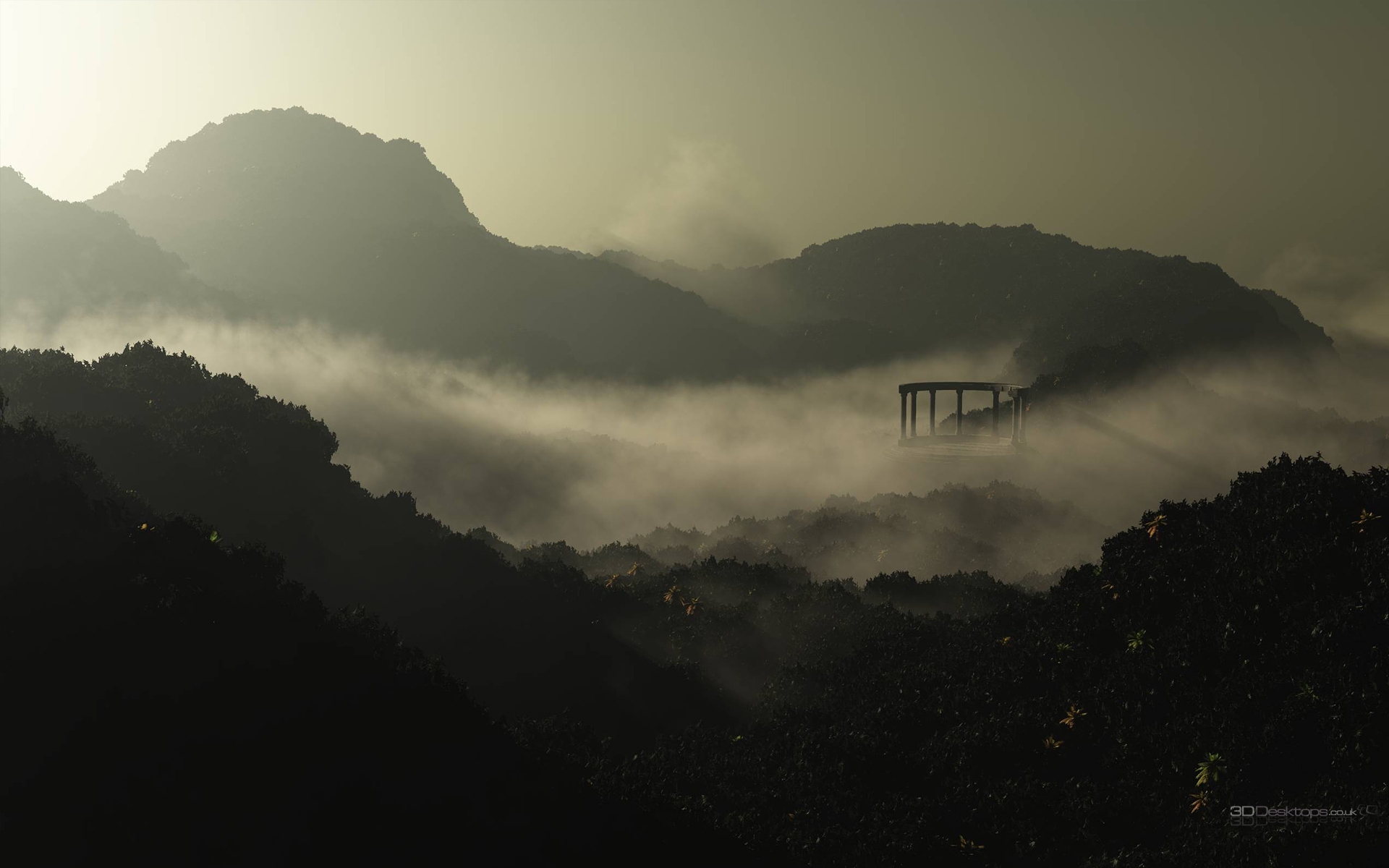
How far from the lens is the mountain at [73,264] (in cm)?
13362

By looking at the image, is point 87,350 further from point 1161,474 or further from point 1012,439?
point 1161,474

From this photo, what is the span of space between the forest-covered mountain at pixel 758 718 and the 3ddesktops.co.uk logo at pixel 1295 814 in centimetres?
25

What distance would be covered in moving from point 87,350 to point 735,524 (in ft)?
316

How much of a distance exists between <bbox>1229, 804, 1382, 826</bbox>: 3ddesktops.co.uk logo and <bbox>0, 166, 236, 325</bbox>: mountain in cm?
14988

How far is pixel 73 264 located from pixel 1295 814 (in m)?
163

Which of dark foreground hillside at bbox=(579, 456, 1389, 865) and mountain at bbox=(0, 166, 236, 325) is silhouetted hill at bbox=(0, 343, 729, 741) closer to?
dark foreground hillside at bbox=(579, 456, 1389, 865)

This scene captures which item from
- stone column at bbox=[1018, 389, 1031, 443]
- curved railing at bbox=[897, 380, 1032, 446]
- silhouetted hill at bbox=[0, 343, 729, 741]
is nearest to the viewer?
silhouetted hill at bbox=[0, 343, 729, 741]

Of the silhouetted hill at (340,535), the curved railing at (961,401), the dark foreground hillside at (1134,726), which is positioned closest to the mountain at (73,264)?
the silhouetted hill at (340,535)

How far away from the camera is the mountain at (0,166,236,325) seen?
13362cm

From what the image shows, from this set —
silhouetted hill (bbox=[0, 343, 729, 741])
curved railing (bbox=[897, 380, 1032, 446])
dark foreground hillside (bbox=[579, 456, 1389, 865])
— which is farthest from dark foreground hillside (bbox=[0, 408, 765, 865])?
curved railing (bbox=[897, 380, 1032, 446])

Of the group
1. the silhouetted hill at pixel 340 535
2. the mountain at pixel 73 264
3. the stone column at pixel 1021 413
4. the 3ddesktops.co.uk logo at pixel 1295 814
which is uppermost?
the mountain at pixel 73 264

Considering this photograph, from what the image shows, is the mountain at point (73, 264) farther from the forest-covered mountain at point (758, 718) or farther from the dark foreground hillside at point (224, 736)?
the dark foreground hillside at point (224, 736)

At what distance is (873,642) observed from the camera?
35.0 meters

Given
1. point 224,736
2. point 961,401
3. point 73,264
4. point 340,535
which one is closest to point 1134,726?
point 224,736
